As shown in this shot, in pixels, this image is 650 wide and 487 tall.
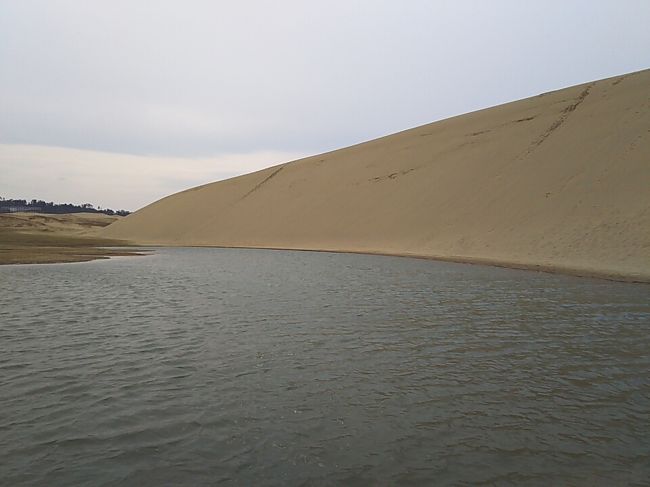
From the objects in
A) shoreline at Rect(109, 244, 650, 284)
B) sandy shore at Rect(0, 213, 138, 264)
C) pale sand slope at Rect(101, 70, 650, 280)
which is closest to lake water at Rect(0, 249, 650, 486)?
shoreline at Rect(109, 244, 650, 284)

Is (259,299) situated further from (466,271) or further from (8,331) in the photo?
(466,271)

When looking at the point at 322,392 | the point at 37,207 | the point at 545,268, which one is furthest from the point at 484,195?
the point at 37,207

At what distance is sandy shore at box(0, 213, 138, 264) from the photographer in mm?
22277

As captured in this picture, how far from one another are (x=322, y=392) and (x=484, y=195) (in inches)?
1014

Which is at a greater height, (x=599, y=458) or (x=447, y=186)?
(x=447, y=186)

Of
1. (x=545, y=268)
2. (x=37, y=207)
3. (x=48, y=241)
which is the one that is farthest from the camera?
(x=37, y=207)

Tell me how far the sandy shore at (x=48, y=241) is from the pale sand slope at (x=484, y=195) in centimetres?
923

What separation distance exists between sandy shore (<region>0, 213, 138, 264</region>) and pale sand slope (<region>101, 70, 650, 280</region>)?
9231 mm

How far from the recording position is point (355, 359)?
251 inches

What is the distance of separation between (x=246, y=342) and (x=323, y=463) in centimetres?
373

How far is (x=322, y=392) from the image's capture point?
5.11 metres

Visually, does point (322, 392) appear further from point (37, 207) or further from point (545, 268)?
point (37, 207)

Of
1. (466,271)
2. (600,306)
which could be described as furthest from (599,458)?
(466,271)

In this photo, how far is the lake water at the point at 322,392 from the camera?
11.8 feet
